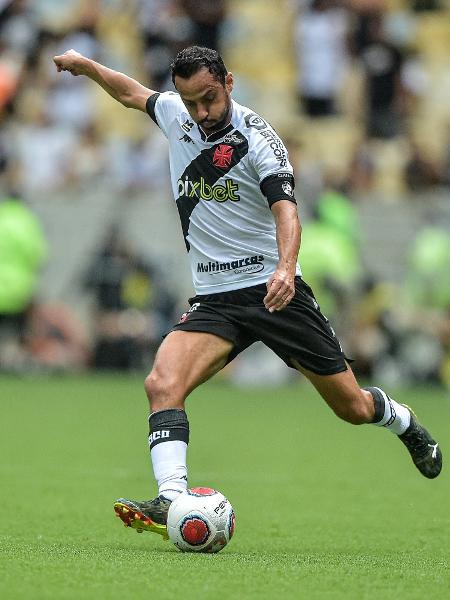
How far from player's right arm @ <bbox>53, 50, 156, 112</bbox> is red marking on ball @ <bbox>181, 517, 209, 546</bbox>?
2.43 m

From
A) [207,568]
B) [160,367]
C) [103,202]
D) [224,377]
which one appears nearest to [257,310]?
[160,367]

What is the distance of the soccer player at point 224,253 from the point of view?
6.56 m

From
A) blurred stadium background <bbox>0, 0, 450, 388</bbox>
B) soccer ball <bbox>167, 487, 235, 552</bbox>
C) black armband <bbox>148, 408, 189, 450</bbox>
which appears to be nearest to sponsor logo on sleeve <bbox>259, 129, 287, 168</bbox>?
black armband <bbox>148, 408, 189, 450</bbox>

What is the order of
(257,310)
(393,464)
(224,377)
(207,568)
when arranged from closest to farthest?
(207,568) → (257,310) → (393,464) → (224,377)

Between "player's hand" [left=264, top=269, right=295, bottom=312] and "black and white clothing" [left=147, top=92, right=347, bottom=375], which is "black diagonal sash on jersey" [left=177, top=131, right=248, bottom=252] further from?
"player's hand" [left=264, top=269, right=295, bottom=312]

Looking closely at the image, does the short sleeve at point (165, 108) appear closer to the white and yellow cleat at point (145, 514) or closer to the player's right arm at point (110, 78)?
the player's right arm at point (110, 78)

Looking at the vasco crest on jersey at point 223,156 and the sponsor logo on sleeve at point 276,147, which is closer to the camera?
the sponsor logo on sleeve at point 276,147

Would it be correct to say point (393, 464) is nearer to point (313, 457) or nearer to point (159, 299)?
point (313, 457)

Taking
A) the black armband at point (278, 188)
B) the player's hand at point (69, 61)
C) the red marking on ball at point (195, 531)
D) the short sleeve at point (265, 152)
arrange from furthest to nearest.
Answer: the player's hand at point (69, 61) < the short sleeve at point (265, 152) < the black armband at point (278, 188) < the red marking on ball at point (195, 531)

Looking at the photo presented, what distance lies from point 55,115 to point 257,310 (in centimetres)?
1577

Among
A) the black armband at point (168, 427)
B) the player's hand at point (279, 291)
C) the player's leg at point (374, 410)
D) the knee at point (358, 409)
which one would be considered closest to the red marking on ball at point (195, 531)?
the black armband at point (168, 427)

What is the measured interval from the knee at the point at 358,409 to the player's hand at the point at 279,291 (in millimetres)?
1065

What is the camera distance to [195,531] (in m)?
6.15

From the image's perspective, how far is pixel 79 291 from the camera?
20625 millimetres
